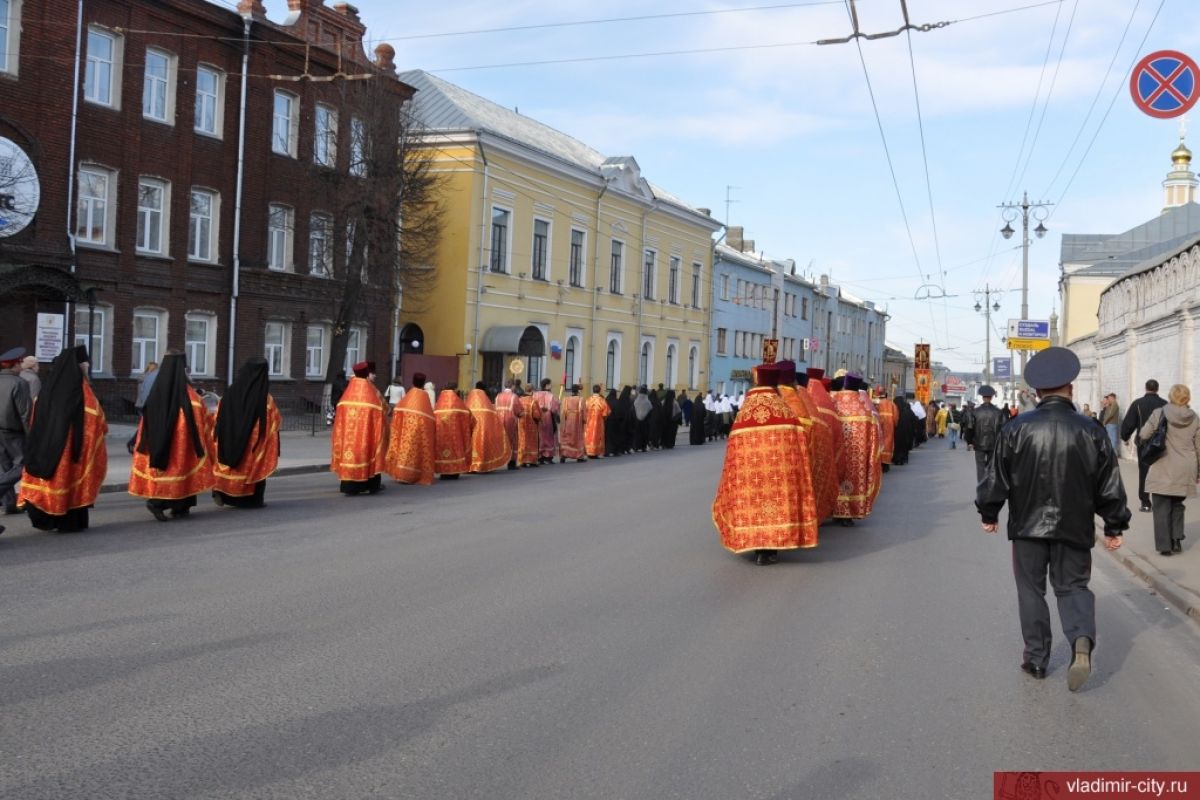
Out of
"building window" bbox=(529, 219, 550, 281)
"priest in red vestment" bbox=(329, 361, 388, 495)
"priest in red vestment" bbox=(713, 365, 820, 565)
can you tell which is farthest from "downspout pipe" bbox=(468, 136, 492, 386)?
"priest in red vestment" bbox=(713, 365, 820, 565)

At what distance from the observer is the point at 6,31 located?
81.0 ft

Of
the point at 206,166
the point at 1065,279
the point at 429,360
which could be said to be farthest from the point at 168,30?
the point at 1065,279

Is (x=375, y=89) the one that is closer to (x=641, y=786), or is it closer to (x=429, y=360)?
(x=429, y=360)

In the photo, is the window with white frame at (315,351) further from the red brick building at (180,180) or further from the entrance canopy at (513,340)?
the entrance canopy at (513,340)

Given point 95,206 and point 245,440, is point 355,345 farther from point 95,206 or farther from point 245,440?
point 245,440

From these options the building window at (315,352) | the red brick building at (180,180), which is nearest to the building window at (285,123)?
the red brick building at (180,180)

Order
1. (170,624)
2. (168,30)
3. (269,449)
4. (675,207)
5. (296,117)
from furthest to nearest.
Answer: (675,207), (296,117), (168,30), (269,449), (170,624)

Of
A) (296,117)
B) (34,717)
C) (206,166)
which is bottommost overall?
(34,717)

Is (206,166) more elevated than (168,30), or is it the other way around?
(168,30)

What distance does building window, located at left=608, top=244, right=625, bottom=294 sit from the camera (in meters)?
49.8

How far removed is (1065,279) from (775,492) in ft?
199

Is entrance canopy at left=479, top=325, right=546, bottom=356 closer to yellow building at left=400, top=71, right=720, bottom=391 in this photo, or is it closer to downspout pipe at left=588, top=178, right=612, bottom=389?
yellow building at left=400, top=71, right=720, bottom=391

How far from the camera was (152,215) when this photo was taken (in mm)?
28781

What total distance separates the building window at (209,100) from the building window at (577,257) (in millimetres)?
18132
